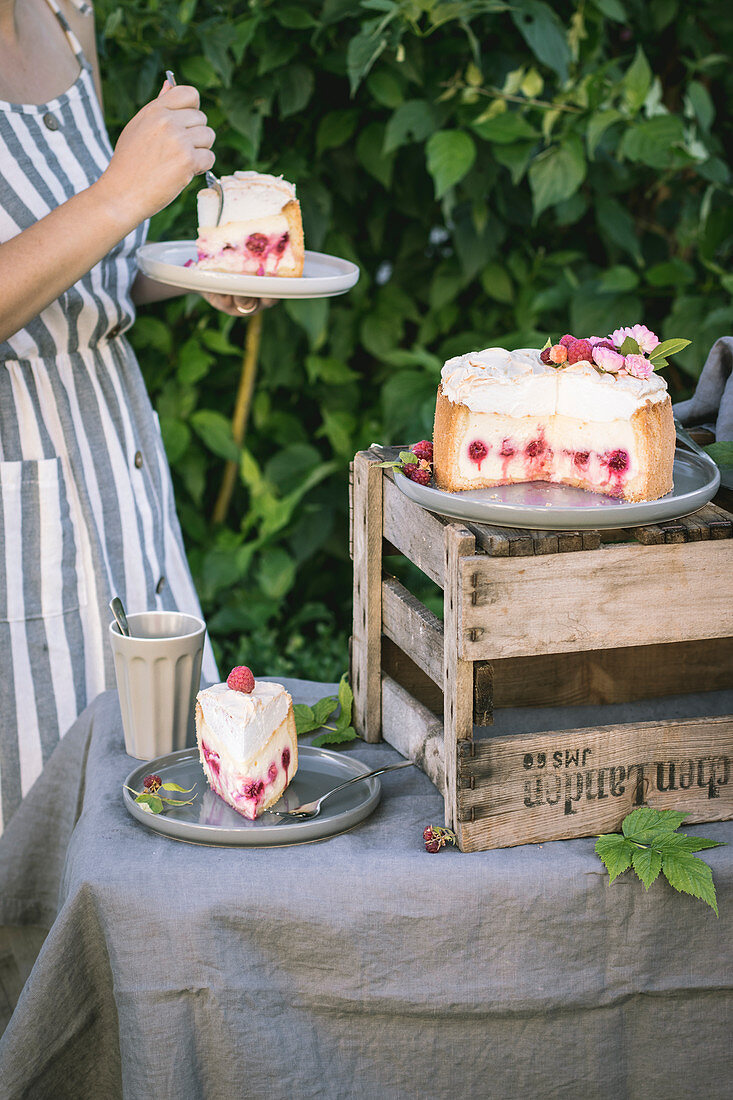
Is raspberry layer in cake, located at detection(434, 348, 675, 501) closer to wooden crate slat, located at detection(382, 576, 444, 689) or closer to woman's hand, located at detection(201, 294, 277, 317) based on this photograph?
wooden crate slat, located at detection(382, 576, 444, 689)

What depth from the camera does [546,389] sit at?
40.2 inches

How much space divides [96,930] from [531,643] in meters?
0.43

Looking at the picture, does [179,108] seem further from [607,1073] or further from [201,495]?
[201,495]

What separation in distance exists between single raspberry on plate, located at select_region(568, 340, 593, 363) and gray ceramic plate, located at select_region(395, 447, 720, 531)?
114 millimetres

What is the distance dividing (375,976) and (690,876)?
27cm

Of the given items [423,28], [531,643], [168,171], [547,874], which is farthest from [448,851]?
[423,28]

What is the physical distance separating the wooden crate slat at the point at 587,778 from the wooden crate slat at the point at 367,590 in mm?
251

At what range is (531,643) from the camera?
92 cm

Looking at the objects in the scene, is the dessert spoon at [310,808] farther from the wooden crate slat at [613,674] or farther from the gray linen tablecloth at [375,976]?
the wooden crate slat at [613,674]

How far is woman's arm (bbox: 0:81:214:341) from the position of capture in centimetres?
129

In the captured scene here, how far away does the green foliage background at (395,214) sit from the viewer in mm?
2213

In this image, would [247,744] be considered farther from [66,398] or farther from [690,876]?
[66,398]

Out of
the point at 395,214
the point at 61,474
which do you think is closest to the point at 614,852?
the point at 61,474

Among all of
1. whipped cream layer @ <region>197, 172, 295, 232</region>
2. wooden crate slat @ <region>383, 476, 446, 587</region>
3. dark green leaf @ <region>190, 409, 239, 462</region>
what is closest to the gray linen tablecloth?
wooden crate slat @ <region>383, 476, 446, 587</region>
